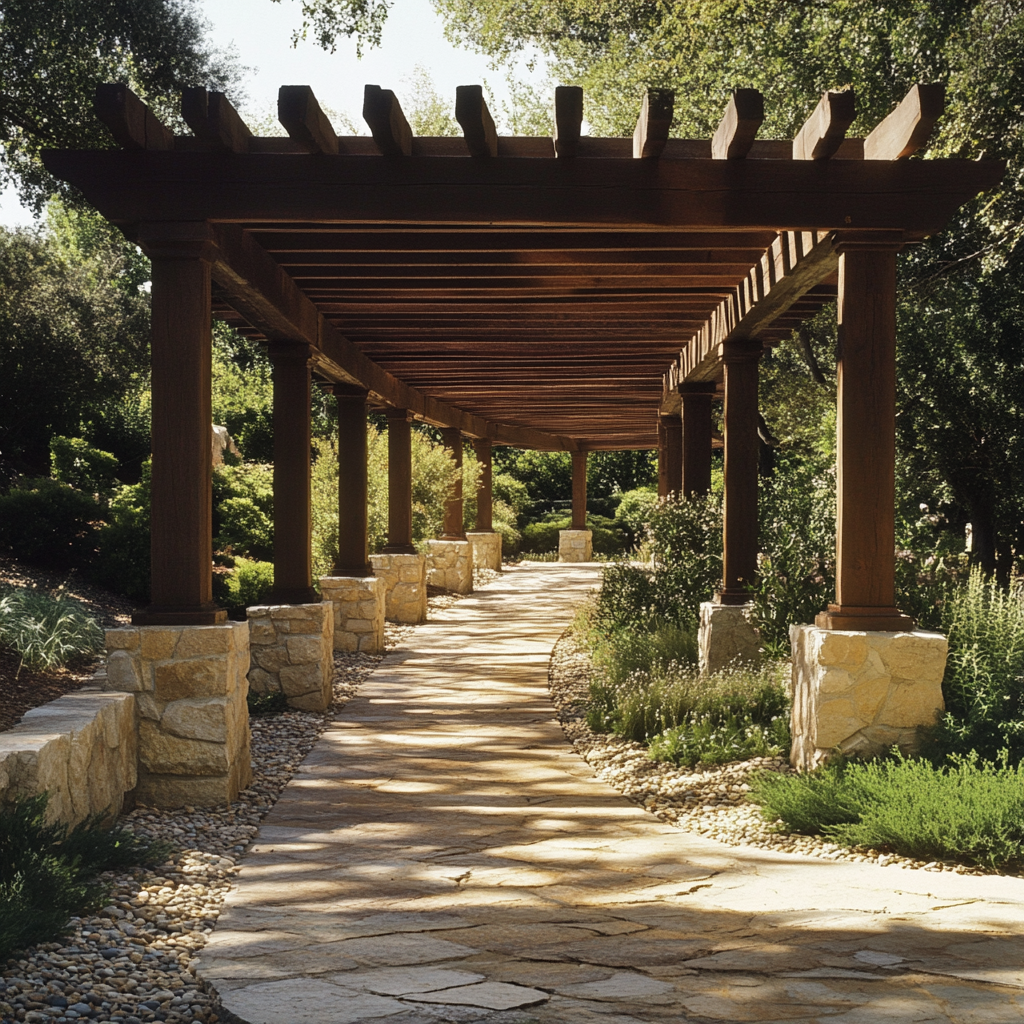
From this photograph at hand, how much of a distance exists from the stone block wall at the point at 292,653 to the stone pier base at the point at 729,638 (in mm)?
2982

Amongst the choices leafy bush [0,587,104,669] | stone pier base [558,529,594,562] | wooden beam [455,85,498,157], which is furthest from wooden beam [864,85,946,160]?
stone pier base [558,529,594,562]

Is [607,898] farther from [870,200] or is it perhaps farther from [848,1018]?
[870,200]

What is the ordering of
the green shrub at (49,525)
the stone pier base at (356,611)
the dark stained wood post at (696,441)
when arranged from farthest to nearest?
the green shrub at (49,525) → the dark stained wood post at (696,441) → the stone pier base at (356,611)

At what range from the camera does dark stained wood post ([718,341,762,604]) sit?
26.4 ft

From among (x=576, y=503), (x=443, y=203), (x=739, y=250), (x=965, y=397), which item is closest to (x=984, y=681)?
(x=739, y=250)

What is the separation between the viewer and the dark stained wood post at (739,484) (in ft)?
26.4

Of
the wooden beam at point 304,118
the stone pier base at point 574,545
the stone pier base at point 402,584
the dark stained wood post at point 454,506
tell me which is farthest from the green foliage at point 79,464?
the stone pier base at point 574,545

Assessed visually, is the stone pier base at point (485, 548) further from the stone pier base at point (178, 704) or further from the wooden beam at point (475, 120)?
the wooden beam at point (475, 120)

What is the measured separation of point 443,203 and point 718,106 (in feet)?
28.9

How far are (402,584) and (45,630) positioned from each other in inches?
230

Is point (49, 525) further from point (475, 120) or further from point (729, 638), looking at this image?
point (475, 120)

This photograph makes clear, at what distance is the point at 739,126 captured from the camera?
→ 4957 mm

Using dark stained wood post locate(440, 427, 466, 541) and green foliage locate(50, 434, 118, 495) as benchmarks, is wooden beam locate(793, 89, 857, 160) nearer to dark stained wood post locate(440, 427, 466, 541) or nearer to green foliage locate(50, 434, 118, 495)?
green foliage locate(50, 434, 118, 495)

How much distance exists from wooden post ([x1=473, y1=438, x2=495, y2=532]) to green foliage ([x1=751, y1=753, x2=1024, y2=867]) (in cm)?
1523
